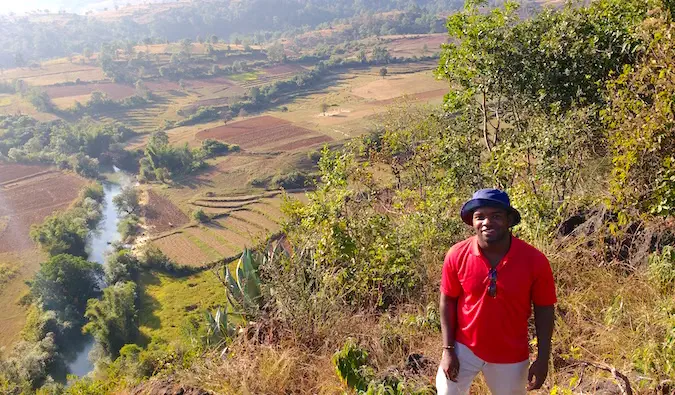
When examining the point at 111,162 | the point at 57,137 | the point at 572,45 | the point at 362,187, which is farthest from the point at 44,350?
the point at 57,137

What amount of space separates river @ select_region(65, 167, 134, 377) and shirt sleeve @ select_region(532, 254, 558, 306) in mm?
22552

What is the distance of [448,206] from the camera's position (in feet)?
16.2

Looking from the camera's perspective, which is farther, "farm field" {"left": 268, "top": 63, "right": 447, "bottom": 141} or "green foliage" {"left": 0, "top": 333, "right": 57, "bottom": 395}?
"farm field" {"left": 268, "top": 63, "right": 447, "bottom": 141}

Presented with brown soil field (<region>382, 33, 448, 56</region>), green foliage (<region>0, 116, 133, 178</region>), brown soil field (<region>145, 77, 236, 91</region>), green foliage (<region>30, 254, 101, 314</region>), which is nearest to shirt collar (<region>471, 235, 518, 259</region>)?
green foliage (<region>30, 254, 101, 314</region>)

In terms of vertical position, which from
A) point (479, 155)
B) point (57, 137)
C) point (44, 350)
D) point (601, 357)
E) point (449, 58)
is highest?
point (449, 58)

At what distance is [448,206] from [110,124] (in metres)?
58.7

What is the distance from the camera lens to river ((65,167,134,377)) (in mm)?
21344

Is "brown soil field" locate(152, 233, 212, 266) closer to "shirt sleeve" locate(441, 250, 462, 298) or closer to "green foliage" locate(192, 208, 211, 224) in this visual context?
"green foliage" locate(192, 208, 211, 224)

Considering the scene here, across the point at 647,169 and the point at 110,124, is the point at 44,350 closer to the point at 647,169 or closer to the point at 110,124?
the point at 647,169

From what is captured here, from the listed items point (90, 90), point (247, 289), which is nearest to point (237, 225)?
point (247, 289)

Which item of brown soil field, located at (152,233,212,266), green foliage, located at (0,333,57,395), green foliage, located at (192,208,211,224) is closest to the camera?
green foliage, located at (0,333,57,395)

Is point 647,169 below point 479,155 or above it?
above

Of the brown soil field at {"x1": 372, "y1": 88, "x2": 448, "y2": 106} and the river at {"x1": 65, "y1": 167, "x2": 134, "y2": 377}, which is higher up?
the brown soil field at {"x1": 372, "y1": 88, "x2": 448, "y2": 106}

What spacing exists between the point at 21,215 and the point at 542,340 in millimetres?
40820
